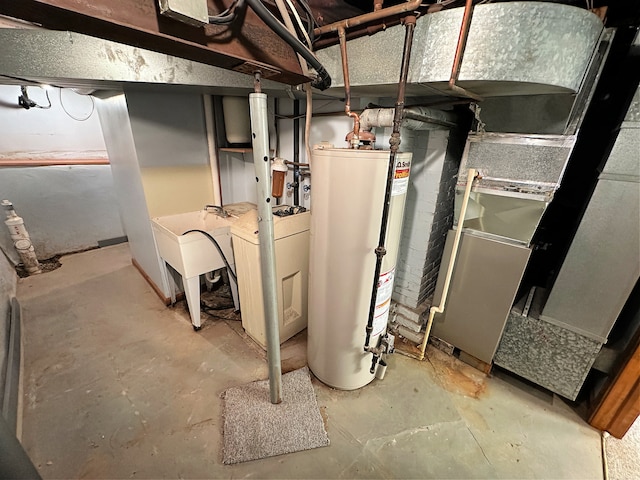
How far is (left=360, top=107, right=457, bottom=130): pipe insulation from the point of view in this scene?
1274 millimetres

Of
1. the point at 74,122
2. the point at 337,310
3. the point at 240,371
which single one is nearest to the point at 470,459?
the point at 337,310

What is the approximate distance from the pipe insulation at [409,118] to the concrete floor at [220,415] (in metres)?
1.61

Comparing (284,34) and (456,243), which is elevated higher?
(284,34)

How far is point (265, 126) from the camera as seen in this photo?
3.30 ft

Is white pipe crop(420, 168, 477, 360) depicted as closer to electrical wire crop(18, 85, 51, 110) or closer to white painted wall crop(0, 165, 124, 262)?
white painted wall crop(0, 165, 124, 262)

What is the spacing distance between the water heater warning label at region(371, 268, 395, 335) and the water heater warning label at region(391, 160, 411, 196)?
453mm

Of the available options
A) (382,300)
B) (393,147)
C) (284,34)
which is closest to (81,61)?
(284,34)

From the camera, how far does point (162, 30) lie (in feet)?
2.33

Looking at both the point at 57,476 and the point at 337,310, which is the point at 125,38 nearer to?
the point at 337,310

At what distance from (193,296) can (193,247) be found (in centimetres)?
43

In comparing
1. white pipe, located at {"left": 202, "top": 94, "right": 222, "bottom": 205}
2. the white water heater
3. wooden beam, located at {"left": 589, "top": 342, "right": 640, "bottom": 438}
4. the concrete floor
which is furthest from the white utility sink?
wooden beam, located at {"left": 589, "top": 342, "right": 640, "bottom": 438}

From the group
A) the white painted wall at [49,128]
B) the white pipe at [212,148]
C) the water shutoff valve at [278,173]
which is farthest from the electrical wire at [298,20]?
the white painted wall at [49,128]

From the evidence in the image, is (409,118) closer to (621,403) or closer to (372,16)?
(372,16)

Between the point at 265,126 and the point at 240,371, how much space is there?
5.34 feet
